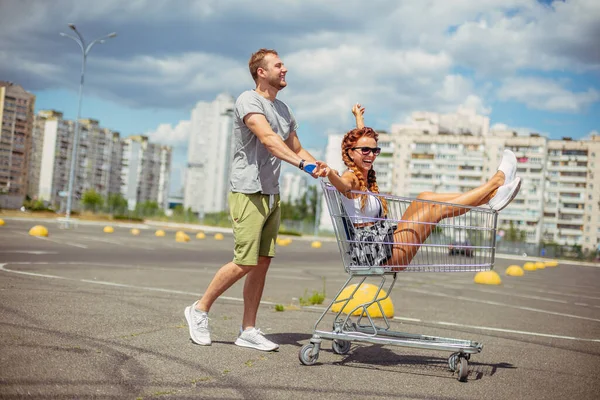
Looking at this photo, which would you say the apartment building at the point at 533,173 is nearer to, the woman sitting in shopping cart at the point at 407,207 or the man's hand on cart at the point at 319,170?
the woman sitting in shopping cart at the point at 407,207

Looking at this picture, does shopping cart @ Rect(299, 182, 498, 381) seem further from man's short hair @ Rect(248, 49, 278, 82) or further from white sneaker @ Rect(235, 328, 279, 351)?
man's short hair @ Rect(248, 49, 278, 82)

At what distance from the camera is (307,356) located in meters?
4.58

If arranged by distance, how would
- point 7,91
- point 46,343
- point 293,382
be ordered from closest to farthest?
point 293,382, point 46,343, point 7,91

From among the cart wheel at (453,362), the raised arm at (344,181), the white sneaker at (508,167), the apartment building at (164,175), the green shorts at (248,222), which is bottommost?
the cart wheel at (453,362)

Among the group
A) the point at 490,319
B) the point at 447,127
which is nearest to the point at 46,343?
the point at 490,319

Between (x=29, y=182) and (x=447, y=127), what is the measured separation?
8542cm

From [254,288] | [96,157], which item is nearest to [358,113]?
[254,288]

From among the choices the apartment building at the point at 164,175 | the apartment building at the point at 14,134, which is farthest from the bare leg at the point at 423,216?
the apartment building at the point at 164,175

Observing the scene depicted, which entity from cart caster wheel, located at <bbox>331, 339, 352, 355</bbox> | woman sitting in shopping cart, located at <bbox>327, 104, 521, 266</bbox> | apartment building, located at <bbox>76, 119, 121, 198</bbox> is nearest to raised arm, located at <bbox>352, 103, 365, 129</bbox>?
woman sitting in shopping cart, located at <bbox>327, 104, 521, 266</bbox>

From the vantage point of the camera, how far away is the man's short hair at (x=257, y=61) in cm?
522

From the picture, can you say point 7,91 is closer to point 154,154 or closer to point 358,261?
point 154,154

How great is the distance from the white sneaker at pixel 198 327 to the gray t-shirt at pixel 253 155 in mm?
976

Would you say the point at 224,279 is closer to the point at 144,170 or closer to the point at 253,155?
the point at 253,155

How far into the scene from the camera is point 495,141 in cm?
11344
